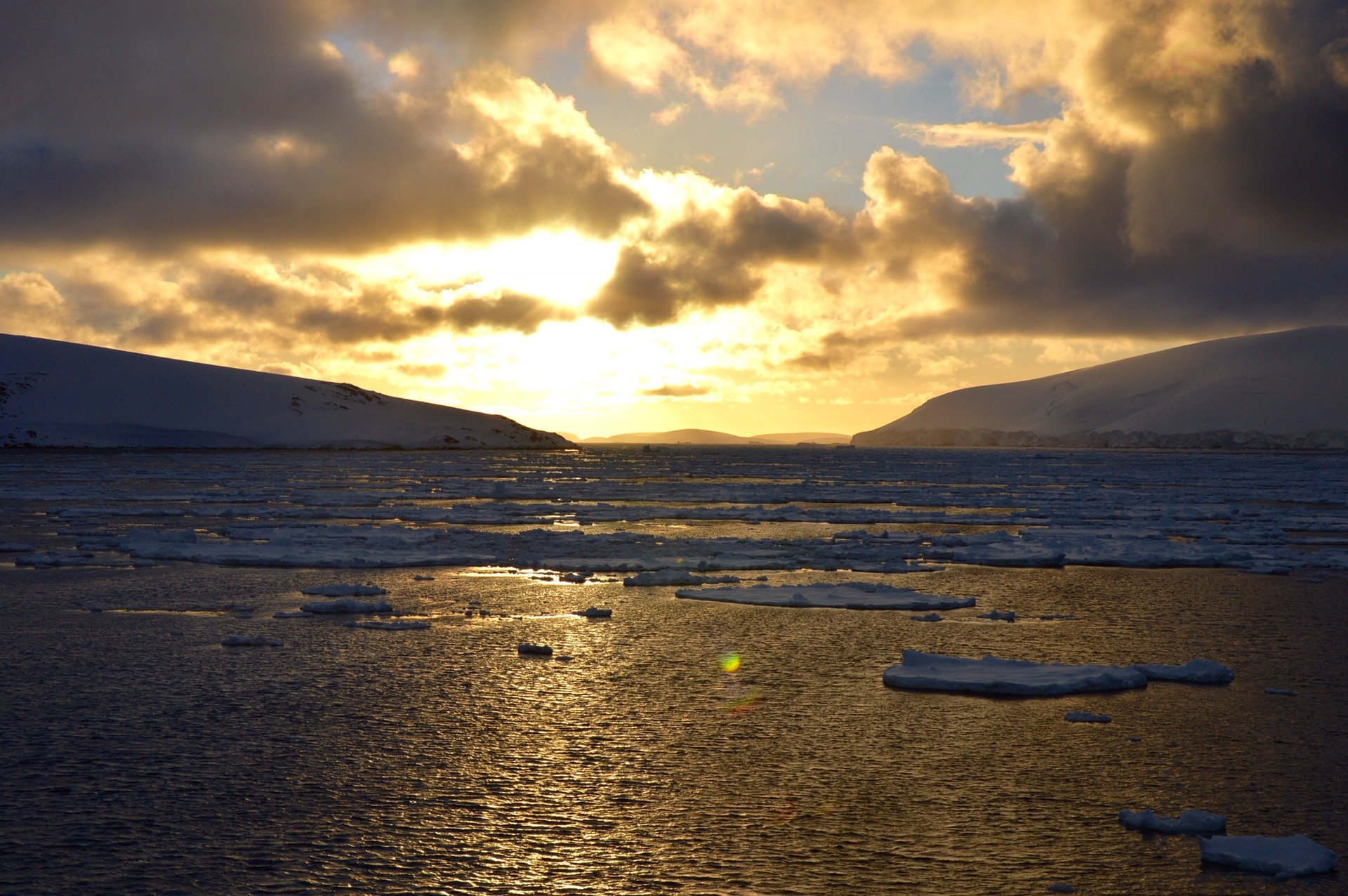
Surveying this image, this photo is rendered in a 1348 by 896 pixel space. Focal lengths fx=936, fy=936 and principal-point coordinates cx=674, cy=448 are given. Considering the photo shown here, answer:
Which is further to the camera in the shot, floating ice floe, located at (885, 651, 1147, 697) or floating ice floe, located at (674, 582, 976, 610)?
floating ice floe, located at (674, 582, 976, 610)

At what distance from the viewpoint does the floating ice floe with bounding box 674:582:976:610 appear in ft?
38.4

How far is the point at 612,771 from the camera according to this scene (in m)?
5.52

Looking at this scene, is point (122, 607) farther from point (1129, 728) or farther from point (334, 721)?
point (1129, 728)

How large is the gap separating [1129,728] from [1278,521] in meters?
22.4

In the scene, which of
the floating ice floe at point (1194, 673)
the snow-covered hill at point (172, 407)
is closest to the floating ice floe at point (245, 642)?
the floating ice floe at point (1194, 673)

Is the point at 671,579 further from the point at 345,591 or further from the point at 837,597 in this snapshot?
the point at 345,591

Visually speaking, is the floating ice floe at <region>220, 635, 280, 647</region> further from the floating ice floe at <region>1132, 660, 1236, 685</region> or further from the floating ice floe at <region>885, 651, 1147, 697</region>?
the floating ice floe at <region>1132, 660, 1236, 685</region>

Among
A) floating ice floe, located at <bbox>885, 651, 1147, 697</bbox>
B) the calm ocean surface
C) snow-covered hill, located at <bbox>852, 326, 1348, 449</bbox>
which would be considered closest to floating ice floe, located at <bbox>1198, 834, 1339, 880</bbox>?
the calm ocean surface

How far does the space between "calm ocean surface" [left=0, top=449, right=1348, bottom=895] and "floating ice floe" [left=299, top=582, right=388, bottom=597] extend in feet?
1.21

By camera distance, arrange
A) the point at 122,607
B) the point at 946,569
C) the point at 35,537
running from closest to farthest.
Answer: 1. the point at 122,607
2. the point at 946,569
3. the point at 35,537

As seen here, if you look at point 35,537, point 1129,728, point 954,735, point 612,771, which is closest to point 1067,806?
point 954,735

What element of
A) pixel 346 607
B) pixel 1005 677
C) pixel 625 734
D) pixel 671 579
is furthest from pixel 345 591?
pixel 1005 677

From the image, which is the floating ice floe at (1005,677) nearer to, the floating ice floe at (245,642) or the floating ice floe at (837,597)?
the floating ice floe at (837,597)

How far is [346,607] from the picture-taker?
1096 centimetres
